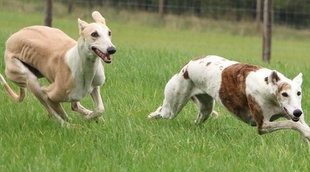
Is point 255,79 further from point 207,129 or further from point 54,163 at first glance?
point 54,163

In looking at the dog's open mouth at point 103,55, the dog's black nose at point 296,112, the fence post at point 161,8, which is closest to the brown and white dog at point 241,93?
the dog's black nose at point 296,112

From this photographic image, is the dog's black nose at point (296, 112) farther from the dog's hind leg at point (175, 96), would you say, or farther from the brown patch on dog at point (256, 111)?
the dog's hind leg at point (175, 96)

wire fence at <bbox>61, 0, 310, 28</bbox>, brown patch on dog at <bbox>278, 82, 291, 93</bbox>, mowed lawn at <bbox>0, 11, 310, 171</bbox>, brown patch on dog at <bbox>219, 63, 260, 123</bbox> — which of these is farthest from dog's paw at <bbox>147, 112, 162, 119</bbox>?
wire fence at <bbox>61, 0, 310, 28</bbox>

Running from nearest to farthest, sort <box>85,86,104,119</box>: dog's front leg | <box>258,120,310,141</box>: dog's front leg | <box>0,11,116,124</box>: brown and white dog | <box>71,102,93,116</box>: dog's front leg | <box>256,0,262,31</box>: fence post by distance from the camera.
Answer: <box>258,120,310,141</box>: dog's front leg, <box>0,11,116,124</box>: brown and white dog, <box>85,86,104,119</box>: dog's front leg, <box>71,102,93,116</box>: dog's front leg, <box>256,0,262,31</box>: fence post

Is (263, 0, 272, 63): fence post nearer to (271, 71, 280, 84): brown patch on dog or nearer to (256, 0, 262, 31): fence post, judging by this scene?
(271, 71, 280, 84): brown patch on dog

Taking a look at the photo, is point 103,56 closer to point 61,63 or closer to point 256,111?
point 61,63

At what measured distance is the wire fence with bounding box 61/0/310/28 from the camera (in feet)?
108

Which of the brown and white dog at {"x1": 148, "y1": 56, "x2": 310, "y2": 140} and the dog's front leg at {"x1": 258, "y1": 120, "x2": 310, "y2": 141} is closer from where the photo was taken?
the brown and white dog at {"x1": 148, "y1": 56, "x2": 310, "y2": 140}

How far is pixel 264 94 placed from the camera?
6.32 m

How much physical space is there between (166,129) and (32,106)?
67.0 inches

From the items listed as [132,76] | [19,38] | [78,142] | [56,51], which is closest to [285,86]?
[78,142]

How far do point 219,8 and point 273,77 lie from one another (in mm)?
27985

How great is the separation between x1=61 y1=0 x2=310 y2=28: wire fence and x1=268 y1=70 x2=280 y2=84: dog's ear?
1026 inches

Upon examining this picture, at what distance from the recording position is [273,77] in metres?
6.13
